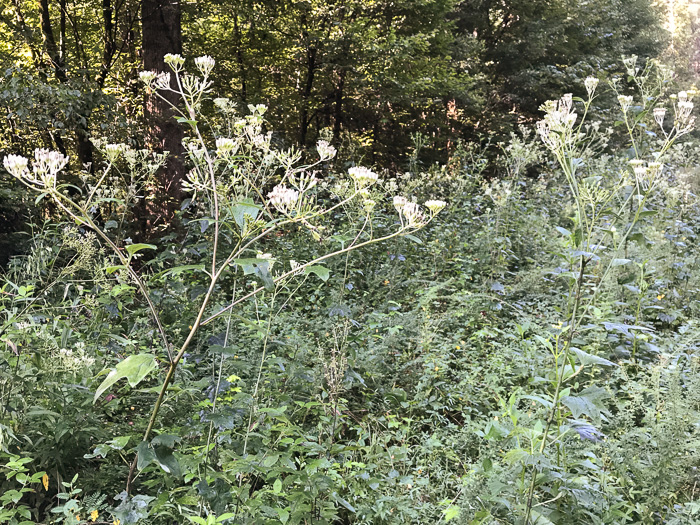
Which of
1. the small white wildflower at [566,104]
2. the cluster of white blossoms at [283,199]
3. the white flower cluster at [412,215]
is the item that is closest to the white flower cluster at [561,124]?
the small white wildflower at [566,104]

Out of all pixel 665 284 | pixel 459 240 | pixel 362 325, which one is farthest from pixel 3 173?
pixel 665 284

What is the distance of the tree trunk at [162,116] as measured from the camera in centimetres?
554

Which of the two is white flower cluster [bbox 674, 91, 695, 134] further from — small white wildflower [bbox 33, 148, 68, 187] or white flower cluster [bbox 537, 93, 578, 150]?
small white wildflower [bbox 33, 148, 68, 187]

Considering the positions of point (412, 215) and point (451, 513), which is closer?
point (412, 215)

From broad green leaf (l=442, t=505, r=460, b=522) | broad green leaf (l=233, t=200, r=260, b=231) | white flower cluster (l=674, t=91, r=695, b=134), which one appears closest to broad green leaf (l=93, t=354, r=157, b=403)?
broad green leaf (l=233, t=200, r=260, b=231)

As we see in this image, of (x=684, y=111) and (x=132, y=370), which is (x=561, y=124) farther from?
(x=132, y=370)

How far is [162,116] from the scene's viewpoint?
5.46m

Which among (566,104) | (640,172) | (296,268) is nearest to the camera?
(296,268)

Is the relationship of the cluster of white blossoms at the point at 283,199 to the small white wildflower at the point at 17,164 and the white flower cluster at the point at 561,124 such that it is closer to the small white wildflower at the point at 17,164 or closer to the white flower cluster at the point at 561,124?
the small white wildflower at the point at 17,164

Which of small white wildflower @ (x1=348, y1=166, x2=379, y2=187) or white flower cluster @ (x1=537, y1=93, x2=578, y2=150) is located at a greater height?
white flower cluster @ (x1=537, y1=93, x2=578, y2=150)

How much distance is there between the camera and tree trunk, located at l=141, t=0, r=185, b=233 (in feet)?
18.2

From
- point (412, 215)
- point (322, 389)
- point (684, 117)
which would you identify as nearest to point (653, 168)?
Answer: point (684, 117)

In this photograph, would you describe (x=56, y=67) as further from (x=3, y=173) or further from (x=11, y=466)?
(x=11, y=466)

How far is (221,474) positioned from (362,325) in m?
1.97
